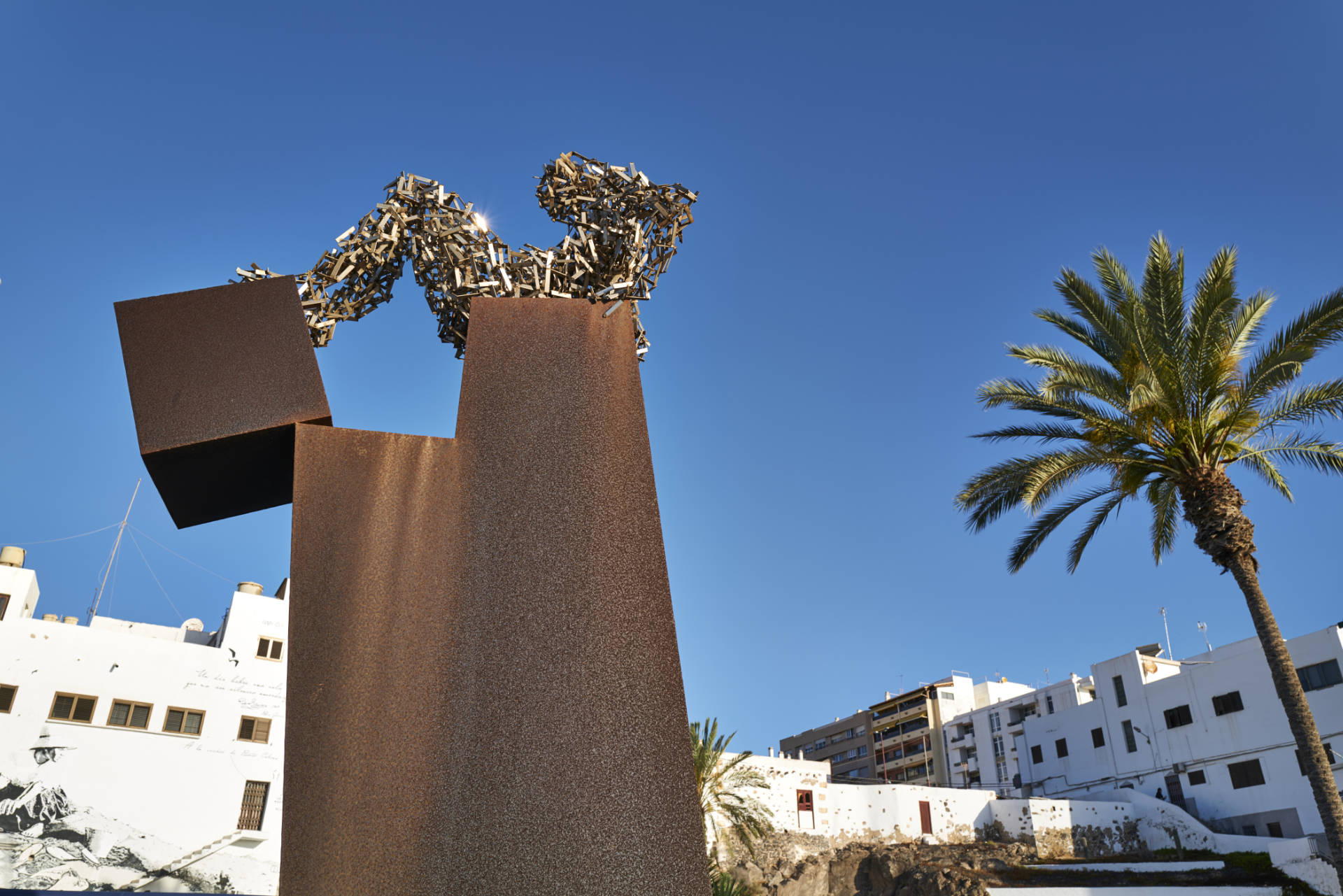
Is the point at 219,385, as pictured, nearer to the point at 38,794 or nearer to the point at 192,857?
the point at 38,794

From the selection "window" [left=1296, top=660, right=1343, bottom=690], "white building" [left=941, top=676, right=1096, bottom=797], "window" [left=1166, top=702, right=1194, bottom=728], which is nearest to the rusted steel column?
"window" [left=1296, top=660, right=1343, bottom=690]

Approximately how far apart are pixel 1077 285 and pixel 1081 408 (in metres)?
2.00

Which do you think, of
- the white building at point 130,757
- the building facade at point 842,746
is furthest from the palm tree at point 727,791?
the building facade at point 842,746

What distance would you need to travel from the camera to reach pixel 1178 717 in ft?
115

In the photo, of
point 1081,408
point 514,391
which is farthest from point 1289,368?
point 514,391

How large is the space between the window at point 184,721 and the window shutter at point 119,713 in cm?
91

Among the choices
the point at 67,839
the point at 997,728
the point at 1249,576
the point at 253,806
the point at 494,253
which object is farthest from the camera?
the point at 997,728

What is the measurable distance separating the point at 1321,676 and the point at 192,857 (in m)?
34.2

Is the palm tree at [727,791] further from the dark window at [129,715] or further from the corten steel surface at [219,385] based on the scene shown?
the corten steel surface at [219,385]

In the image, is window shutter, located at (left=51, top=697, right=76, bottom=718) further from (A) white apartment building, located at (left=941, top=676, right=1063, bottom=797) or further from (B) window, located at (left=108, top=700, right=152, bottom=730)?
(A) white apartment building, located at (left=941, top=676, right=1063, bottom=797)

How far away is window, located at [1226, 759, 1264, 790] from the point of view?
30.9 meters

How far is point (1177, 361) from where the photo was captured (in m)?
13.6

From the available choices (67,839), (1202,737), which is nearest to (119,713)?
(67,839)

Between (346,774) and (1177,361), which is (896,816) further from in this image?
(346,774)
